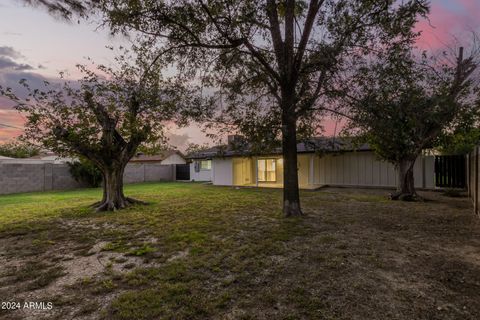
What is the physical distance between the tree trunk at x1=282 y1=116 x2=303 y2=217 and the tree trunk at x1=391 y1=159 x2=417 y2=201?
18.3ft

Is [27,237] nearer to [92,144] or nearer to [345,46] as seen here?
[92,144]

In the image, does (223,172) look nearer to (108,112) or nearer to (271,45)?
(108,112)

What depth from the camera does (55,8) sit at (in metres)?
5.83

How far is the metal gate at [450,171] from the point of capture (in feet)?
41.0

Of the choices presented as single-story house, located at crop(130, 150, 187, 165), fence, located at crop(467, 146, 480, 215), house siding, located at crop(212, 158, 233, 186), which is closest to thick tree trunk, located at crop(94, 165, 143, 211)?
house siding, located at crop(212, 158, 233, 186)

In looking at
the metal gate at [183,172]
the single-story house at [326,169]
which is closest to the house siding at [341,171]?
the single-story house at [326,169]

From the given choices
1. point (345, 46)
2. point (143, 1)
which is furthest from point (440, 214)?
point (143, 1)

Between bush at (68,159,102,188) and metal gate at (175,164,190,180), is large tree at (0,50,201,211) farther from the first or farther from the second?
metal gate at (175,164,190,180)

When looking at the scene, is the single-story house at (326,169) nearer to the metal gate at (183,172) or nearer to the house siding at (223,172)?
the house siding at (223,172)

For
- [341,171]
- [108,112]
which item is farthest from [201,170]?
[108,112]

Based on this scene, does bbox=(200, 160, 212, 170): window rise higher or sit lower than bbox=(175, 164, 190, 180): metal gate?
higher

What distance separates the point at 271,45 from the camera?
7008 millimetres

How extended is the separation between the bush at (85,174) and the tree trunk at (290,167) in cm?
1354

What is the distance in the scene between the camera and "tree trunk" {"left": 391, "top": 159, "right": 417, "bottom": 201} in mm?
10148
